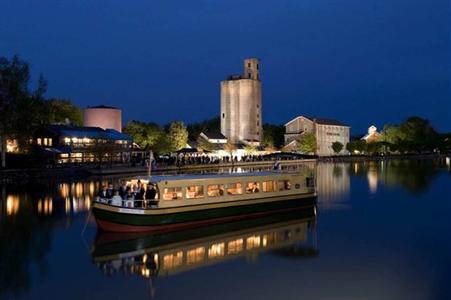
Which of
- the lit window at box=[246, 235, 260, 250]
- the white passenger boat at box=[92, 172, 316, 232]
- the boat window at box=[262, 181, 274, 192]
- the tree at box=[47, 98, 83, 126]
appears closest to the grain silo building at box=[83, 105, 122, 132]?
the tree at box=[47, 98, 83, 126]

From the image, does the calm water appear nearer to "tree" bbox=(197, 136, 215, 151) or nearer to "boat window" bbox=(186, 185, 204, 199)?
"boat window" bbox=(186, 185, 204, 199)

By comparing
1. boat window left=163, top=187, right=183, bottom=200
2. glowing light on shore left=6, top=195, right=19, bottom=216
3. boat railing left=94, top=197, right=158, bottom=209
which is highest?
boat window left=163, top=187, right=183, bottom=200

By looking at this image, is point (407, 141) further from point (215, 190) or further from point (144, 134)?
point (215, 190)

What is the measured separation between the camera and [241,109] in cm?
12331

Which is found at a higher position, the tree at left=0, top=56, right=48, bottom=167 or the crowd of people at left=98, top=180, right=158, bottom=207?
the tree at left=0, top=56, right=48, bottom=167

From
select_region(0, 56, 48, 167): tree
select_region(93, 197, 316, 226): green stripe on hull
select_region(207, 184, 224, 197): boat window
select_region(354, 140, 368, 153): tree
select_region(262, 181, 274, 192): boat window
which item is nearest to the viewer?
select_region(93, 197, 316, 226): green stripe on hull

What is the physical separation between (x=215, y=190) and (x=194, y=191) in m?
1.47

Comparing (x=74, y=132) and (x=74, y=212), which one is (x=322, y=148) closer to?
(x=74, y=132)

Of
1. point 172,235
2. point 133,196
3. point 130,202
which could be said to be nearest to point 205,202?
point 172,235

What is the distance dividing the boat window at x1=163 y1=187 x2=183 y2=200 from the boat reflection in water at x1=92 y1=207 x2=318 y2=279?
1.66 metres

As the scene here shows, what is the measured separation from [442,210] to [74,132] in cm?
5391

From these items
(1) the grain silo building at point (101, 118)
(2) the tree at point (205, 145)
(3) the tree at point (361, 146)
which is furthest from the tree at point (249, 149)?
(3) the tree at point (361, 146)

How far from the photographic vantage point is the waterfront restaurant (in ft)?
216

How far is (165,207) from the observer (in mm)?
22391
